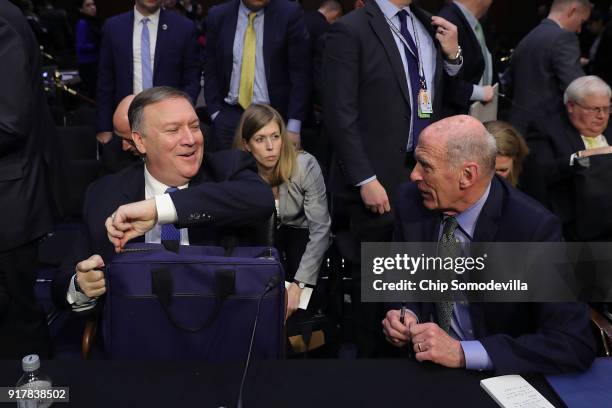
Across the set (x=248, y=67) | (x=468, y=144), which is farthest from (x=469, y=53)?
(x=468, y=144)

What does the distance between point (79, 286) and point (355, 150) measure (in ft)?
4.30

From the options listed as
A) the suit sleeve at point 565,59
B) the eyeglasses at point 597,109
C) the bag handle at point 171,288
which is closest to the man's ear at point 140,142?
the bag handle at point 171,288

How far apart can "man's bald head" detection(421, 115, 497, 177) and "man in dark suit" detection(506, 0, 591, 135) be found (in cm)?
186

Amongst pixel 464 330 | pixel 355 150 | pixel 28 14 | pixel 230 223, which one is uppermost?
pixel 28 14

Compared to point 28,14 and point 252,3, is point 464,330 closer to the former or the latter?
point 252,3

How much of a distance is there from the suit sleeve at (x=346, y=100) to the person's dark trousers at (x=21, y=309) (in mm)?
1249

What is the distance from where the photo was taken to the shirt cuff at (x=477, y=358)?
4.99 feet

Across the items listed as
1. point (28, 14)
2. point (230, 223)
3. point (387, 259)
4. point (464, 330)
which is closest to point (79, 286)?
point (230, 223)

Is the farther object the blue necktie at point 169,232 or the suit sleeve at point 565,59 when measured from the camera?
the suit sleeve at point 565,59

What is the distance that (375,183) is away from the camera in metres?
2.77

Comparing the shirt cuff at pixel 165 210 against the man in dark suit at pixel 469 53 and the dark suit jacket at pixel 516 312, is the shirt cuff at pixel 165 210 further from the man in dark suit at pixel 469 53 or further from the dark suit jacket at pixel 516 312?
the man in dark suit at pixel 469 53

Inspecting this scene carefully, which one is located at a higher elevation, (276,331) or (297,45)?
(297,45)

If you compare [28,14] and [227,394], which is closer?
[227,394]

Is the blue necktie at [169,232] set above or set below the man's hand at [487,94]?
below
